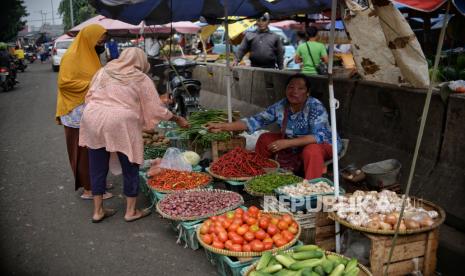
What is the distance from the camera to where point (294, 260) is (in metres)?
2.84

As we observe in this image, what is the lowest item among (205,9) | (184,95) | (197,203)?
(197,203)

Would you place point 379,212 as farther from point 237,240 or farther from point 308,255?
point 237,240

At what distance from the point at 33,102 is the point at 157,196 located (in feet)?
39.5

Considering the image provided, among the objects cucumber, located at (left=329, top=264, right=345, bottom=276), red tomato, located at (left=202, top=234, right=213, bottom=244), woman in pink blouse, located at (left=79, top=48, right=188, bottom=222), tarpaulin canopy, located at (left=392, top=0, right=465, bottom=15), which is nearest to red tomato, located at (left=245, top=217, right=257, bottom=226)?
red tomato, located at (left=202, top=234, right=213, bottom=244)

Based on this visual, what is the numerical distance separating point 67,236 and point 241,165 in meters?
2.00

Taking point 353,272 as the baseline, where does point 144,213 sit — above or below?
below

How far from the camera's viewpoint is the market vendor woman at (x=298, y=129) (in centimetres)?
444

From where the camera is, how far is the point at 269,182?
4172mm

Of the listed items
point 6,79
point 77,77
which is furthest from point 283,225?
point 6,79

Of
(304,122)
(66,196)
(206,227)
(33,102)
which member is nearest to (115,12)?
(66,196)

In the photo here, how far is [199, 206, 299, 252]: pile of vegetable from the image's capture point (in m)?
3.15

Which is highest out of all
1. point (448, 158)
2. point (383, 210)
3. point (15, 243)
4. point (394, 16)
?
point (394, 16)

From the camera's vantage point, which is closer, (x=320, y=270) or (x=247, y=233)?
(x=320, y=270)

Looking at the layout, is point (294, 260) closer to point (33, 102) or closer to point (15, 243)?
point (15, 243)
